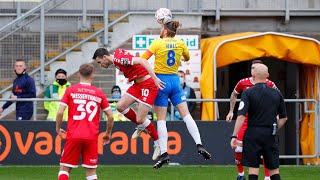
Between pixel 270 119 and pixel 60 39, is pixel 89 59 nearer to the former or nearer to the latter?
pixel 60 39

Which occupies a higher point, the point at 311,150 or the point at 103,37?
the point at 103,37

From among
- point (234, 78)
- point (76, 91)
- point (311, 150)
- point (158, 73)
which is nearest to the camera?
point (76, 91)

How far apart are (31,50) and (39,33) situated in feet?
1.42

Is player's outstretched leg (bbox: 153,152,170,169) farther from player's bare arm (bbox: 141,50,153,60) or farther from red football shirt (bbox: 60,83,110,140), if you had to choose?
red football shirt (bbox: 60,83,110,140)

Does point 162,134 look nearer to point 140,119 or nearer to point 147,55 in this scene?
point 140,119

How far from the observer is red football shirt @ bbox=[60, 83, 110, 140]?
48.6 ft

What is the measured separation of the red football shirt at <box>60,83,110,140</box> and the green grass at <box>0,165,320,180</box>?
4.63m

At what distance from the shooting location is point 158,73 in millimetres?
16781

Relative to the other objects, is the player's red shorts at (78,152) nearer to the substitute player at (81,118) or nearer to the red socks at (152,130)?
the substitute player at (81,118)

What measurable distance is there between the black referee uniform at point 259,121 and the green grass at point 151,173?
4.43 m

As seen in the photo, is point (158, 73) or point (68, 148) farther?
point (158, 73)

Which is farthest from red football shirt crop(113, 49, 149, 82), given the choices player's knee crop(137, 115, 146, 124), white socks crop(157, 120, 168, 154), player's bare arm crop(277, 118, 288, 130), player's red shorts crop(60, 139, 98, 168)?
player's bare arm crop(277, 118, 288, 130)

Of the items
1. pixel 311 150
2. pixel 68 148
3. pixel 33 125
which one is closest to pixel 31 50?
pixel 33 125

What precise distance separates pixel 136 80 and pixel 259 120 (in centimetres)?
268
